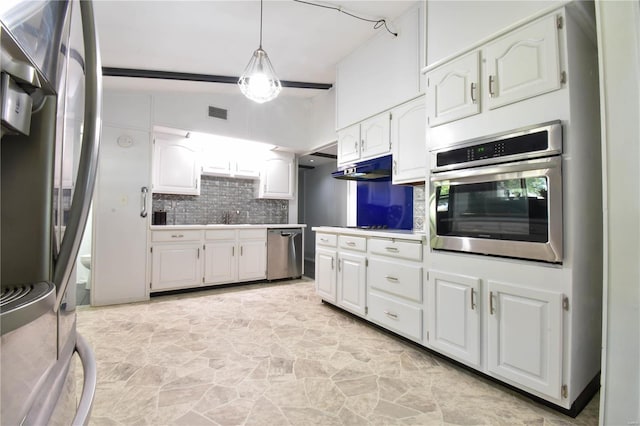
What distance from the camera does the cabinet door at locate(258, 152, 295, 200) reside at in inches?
186

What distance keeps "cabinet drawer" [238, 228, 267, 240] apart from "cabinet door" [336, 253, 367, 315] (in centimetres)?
172

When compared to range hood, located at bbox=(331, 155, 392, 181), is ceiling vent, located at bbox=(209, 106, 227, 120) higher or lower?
higher

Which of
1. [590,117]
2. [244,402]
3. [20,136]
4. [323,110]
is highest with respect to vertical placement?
[323,110]

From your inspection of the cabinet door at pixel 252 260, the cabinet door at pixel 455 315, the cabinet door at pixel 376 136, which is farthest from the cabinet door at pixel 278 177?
the cabinet door at pixel 455 315

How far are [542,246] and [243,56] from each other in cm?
312

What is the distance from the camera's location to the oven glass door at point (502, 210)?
156cm

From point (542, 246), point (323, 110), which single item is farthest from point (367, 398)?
point (323, 110)

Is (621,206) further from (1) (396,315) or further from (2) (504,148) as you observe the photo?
(1) (396,315)

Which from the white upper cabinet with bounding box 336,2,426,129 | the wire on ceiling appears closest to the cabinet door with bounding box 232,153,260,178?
the white upper cabinet with bounding box 336,2,426,129

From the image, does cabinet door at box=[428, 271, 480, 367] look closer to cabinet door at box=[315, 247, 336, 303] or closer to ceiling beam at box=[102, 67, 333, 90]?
cabinet door at box=[315, 247, 336, 303]

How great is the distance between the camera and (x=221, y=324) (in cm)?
279

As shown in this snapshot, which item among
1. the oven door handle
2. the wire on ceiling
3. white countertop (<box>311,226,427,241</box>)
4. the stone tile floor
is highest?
the wire on ceiling

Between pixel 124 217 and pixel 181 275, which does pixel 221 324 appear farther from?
pixel 124 217

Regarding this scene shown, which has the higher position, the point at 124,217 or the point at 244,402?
the point at 124,217
